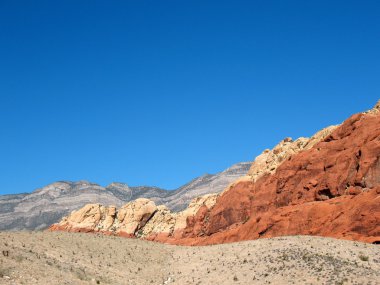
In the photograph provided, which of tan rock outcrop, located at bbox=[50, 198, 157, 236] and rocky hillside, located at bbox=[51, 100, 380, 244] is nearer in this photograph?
rocky hillside, located at bbox=[51, 100, 380, 244]

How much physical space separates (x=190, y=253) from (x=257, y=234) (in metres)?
11.6

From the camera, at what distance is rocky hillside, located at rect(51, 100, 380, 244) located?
5622cm

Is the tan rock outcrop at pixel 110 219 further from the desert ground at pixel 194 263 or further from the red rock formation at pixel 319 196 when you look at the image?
the desert ground at pixel 194 263

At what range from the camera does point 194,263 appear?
2078 inches

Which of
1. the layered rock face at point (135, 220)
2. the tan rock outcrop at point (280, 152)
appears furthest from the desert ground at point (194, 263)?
the layered rock face at point (135, 220)

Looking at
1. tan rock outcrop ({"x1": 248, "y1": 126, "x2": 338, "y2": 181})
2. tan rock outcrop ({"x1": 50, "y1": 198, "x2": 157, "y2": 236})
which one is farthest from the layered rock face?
tan rock outcrop ({"x1": 248, "y1": 126, "x2": 338, "y2": 181})

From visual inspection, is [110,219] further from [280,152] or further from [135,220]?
[280,152]

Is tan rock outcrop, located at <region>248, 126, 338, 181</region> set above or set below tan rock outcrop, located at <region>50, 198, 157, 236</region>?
above

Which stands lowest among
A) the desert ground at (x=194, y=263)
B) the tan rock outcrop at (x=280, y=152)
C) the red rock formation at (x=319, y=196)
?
the desert ground at (x=194, y=263)

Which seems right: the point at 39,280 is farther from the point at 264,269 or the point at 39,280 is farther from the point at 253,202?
the point at 253,202

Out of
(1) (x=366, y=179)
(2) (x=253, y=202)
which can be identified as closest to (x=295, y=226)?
(1) (x=366, y=179)

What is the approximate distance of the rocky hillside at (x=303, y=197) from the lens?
56219 millimetres

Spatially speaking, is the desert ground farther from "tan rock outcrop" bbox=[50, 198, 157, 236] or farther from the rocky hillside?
"tan rock outcrop" bbox=[50, 198, 157, 236]

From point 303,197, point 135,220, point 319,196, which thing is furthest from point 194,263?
point 135,220
